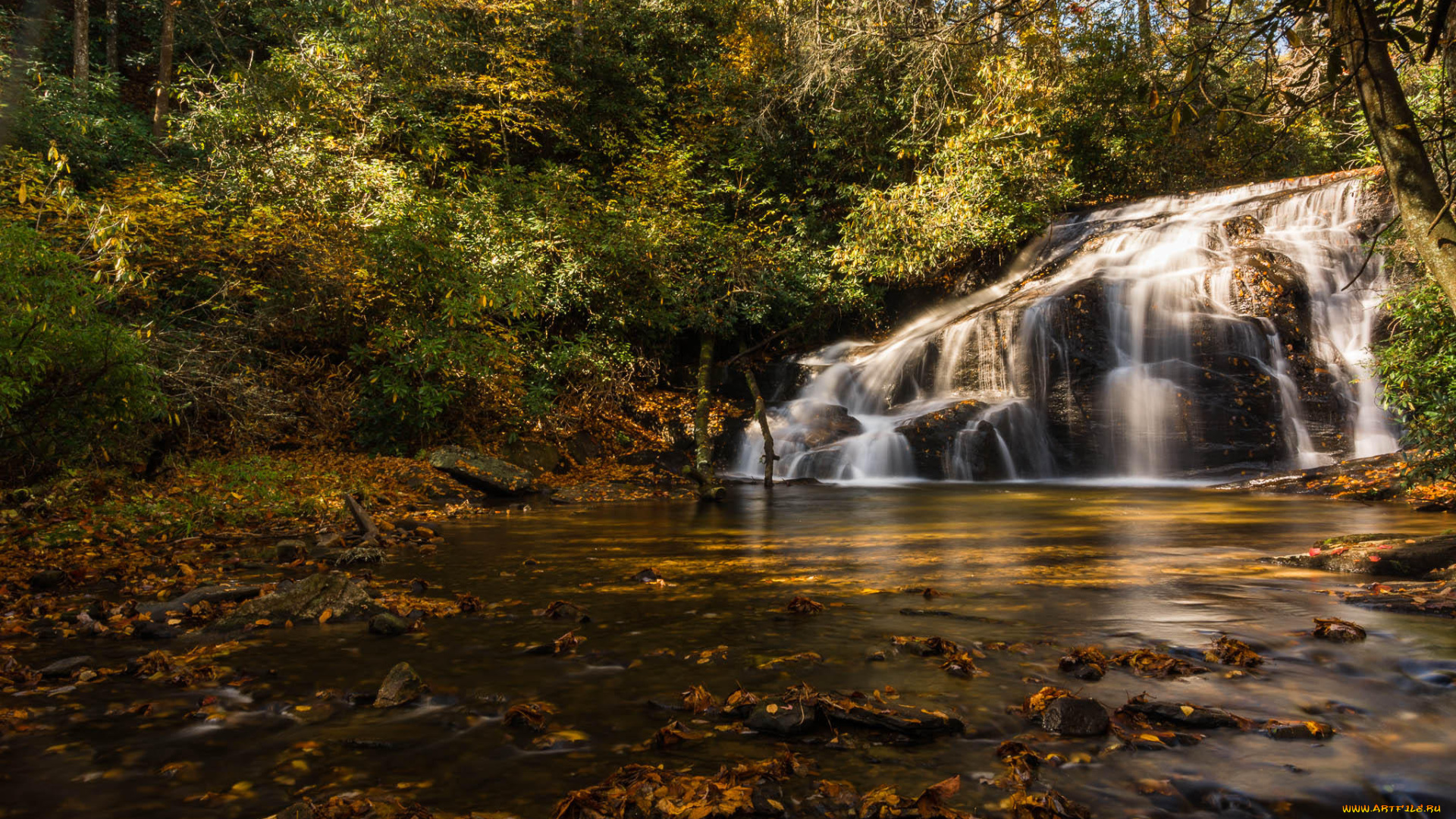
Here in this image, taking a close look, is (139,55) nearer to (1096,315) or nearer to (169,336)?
(169,336)

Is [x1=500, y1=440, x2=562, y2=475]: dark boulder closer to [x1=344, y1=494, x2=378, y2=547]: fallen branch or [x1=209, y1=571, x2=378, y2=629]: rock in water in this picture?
[x1=344, y1=494, x2=378, y2=547]: fallen branch

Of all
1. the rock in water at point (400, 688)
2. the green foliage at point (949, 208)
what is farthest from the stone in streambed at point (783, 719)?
the green foliage at point (949, 208)

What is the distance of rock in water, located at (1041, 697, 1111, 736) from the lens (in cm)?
279

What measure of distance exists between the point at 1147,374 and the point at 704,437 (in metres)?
8.52

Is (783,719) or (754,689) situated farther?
(754,689)

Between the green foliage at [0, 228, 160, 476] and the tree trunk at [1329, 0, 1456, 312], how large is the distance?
27.5ft

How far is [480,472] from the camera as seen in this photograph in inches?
462

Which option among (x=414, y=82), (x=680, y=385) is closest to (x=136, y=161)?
(x=414, y=82)

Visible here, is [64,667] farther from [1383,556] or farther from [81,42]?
[81,42]

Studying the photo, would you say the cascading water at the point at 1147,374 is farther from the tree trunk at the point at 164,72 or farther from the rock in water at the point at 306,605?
the tree trunk at the point at 164,72

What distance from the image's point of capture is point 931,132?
20344 mm

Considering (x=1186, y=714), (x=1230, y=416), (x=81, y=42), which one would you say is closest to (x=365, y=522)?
(x=1186, y=714)

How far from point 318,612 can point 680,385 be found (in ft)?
48.0

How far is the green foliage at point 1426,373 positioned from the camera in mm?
8367
